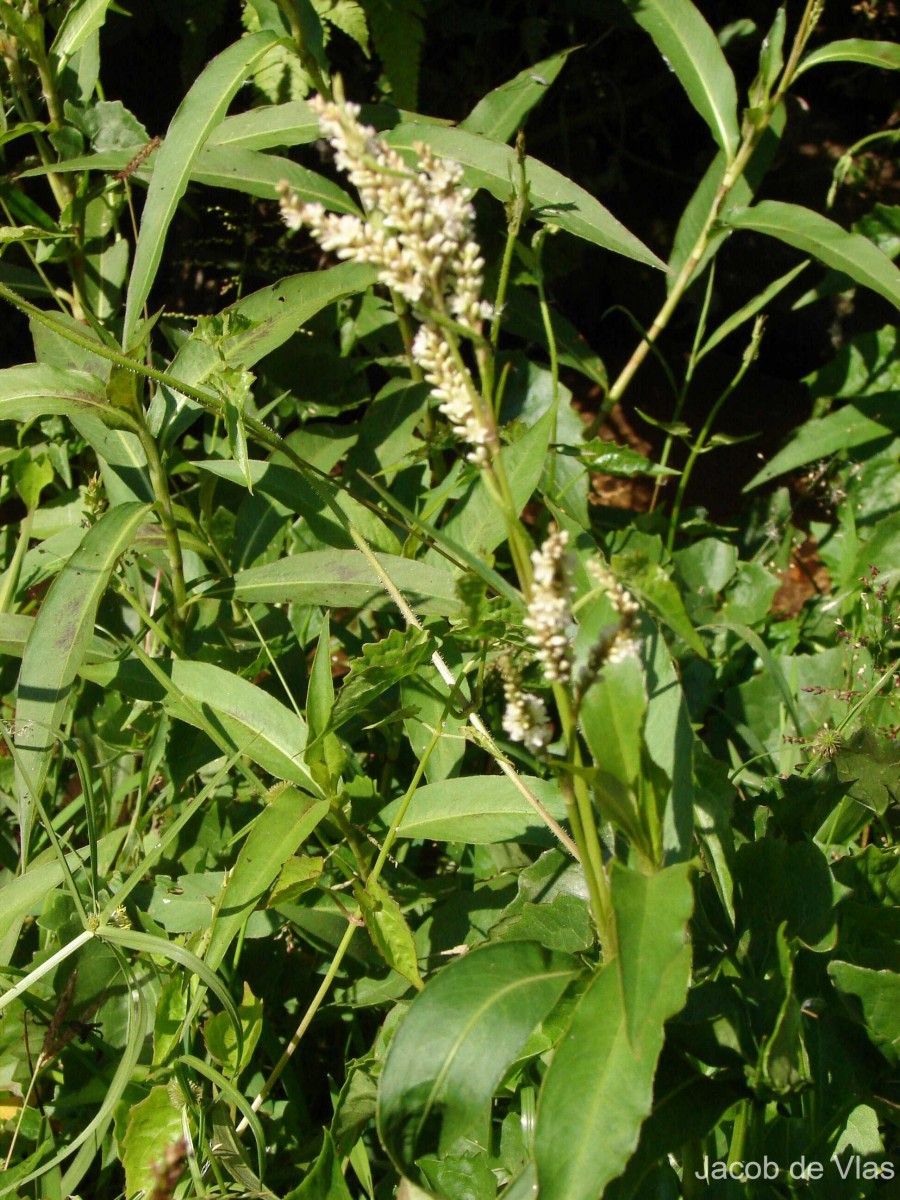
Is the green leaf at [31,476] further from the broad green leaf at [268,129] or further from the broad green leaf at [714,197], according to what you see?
the broad green leaf at [714,197]

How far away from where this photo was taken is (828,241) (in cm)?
187

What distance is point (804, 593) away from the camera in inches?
109

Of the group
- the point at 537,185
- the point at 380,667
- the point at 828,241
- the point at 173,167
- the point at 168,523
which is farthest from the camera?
the point at 828,241

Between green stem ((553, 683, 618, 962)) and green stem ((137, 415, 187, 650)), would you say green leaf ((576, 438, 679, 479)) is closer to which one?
green stem ((137, 415, 187, 650))

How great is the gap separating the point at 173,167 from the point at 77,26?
0.56 m

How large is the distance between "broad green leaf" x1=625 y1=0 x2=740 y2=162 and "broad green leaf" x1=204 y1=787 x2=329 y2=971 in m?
1.55

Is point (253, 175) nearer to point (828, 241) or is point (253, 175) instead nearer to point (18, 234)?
point (18, 234)

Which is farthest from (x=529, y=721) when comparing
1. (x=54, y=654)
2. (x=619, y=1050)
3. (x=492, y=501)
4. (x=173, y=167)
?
(x=173, y=167)

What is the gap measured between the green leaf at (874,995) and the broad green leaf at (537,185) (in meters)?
1.06

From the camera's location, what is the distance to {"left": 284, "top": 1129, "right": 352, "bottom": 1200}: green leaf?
1.26 metres

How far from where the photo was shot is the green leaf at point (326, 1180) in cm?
126

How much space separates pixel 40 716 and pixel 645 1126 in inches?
36.8

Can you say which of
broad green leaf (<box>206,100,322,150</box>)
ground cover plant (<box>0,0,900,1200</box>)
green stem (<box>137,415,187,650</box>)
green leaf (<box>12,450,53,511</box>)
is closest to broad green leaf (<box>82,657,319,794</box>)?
ground cover plant (<box>0,0,900,1200</box>)

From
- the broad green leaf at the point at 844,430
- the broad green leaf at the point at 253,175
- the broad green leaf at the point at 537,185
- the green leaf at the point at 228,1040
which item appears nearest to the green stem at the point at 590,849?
the green leaf at the point at 228,1040
